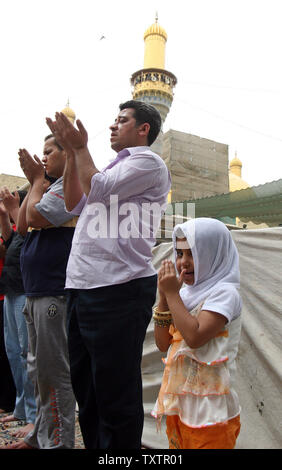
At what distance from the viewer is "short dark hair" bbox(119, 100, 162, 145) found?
76.2 inches

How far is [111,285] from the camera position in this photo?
4.95ft

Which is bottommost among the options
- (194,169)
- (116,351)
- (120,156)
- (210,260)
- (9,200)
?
(116,351)

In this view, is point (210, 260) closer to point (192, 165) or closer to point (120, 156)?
point (120, 156)

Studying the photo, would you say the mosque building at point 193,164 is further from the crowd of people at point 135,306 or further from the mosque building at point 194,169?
the crowd of people at point 135,306

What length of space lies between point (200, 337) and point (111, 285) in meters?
0.39

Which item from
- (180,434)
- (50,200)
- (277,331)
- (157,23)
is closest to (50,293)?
(50,200)

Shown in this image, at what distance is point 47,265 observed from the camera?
2.10 m

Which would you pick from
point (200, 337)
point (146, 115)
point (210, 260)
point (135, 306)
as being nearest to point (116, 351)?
point (135, 306)

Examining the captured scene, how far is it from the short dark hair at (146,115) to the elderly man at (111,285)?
0.83 feet

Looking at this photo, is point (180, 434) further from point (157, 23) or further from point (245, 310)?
point (157, 23)

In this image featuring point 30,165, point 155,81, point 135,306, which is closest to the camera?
point 135,306

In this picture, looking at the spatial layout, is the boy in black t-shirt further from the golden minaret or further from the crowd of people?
the golden minaret

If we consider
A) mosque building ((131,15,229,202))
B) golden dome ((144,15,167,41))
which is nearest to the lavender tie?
mosque building ((131,15,229,202))
